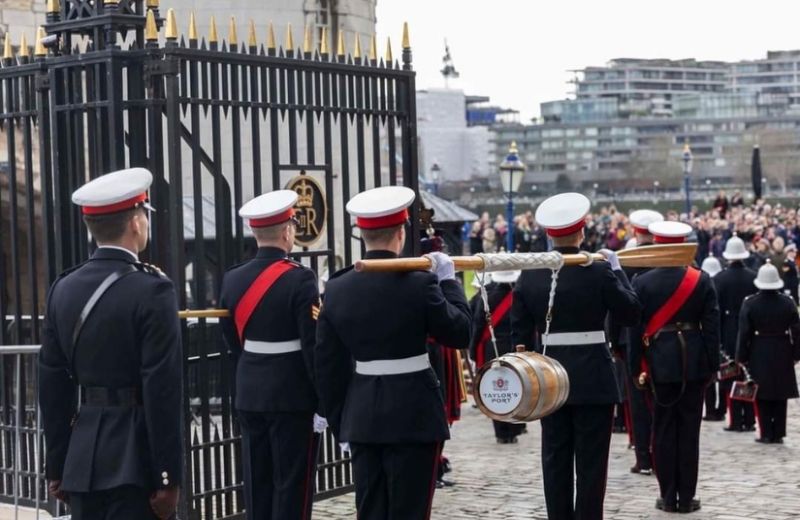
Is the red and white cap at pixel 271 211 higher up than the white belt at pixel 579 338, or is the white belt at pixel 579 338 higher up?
the red and white cap at pixel 271 211

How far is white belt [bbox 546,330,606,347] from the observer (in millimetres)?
8336

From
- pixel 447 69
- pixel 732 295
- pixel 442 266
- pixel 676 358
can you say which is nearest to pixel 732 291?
pixel 732 295

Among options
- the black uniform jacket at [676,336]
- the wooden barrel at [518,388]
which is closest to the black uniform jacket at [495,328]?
the black uniform jacket at [676,336]

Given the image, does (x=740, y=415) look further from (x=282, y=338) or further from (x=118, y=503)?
(x=118, y=503)

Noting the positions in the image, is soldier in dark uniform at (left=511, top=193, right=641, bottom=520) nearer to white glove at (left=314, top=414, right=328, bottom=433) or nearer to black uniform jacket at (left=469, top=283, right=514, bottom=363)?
white glove at (left=314, top=414, right=328, bottom=433)

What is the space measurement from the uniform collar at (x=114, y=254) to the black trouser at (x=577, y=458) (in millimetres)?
3052

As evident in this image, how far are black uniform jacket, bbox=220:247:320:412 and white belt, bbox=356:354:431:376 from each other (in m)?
0.87

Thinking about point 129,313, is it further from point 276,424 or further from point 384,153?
point 384,153

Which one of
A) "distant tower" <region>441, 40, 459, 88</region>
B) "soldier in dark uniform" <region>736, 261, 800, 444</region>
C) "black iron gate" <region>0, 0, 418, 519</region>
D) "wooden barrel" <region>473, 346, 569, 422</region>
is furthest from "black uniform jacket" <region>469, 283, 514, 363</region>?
"distant tower" <region>441, 40, 459, 88</region>

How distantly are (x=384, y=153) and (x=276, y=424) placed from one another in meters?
17.0

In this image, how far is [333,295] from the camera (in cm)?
693

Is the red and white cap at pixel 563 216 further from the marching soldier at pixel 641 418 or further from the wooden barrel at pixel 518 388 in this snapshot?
the marching soldier at pixel 641 418

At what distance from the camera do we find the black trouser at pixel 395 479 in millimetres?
6742

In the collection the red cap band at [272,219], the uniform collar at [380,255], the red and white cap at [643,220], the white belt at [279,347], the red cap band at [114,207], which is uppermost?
the red cap band at [114,207]
